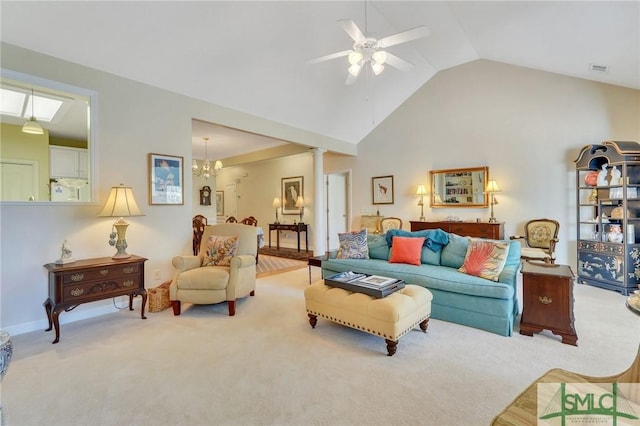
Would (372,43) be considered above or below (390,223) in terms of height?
above

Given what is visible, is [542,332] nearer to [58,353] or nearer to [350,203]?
[58,353]

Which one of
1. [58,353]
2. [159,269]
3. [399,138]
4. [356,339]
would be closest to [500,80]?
[399,138]

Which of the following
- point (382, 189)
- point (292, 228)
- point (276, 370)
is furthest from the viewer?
point (292, 228)

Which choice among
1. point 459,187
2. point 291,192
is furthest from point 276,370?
point 291,192

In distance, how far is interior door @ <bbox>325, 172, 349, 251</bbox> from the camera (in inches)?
298

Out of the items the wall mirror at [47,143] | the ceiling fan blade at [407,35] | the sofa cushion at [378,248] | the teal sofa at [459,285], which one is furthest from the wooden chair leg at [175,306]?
the ceiling fan blade at [407,35]

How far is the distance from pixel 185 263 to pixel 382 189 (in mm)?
4595

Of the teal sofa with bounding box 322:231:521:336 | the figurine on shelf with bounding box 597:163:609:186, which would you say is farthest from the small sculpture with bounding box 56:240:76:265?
the figurine on shelf with bounding box 597:163:609:186

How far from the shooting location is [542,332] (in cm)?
270

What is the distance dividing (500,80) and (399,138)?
206 centimetres

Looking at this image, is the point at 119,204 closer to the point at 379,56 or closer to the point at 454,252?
the point at 379,56

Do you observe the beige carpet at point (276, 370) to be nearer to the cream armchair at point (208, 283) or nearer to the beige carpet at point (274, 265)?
the cream armchair at point (208, 283)

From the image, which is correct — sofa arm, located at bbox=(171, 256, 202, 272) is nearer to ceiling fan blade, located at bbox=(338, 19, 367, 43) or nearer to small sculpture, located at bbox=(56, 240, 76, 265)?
small sculpture, located at bbox=(56, 240, 76, 265)

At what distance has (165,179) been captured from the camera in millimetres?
3721
